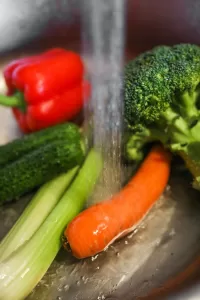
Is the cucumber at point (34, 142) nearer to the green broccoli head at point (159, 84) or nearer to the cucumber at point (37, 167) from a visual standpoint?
the cucumber at point (37, 167)

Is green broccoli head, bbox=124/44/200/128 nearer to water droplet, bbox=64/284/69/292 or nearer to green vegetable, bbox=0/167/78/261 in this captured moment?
green vegetable, bbox=0/167/78/261

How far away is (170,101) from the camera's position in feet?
3.13

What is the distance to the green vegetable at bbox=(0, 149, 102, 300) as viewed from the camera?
0.80 meters

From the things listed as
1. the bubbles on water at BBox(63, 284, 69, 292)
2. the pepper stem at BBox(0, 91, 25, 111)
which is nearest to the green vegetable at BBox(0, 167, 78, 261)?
the bubbles on water at BBox(63, 284, 69, 292)

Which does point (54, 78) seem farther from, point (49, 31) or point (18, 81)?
point (49, 31)

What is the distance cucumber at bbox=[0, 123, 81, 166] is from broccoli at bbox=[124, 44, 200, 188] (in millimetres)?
126

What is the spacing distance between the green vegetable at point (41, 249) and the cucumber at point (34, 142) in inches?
3.5

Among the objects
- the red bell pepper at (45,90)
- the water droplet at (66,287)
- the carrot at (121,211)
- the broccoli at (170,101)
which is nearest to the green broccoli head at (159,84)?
the broccoli at (170,101)

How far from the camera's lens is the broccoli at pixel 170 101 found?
94 cm

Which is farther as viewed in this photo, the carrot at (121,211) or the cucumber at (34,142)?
the cucumber at (34,142)

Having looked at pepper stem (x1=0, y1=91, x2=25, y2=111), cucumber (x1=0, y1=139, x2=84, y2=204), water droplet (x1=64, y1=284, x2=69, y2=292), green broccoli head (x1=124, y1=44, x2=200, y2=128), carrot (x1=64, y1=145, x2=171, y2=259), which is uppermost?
green broccoli head (x1=124, y1=44, x2=200, y2=128)

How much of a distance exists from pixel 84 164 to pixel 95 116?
150mm

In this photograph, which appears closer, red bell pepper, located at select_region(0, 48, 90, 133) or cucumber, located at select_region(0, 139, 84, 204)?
cucumber, located at select_region(0, 139, 84, 204)

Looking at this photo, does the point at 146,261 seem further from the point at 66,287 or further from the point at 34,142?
the point at 34,142
